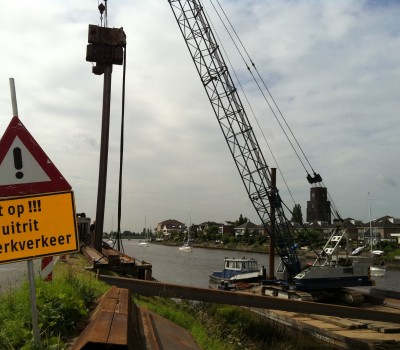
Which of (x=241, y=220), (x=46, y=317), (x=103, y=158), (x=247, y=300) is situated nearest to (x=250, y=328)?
(x=247, y=300)

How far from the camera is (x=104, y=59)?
906 inches

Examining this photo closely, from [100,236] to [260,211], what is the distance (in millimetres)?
13606

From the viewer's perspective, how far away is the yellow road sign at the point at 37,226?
434 centimetres

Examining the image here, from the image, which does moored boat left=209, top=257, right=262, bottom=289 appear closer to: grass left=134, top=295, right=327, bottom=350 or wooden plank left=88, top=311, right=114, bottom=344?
grass left=134, top=295, right=327, bottom=350

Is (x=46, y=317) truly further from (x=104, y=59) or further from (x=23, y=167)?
(x=104, y=59)

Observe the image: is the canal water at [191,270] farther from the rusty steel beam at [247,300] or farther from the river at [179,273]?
the rusty steel beam at [247,300]

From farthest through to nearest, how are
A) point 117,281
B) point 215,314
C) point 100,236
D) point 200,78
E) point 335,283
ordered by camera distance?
point 200,78, point 335,283, point 100,236, point 215,314, point 117,281

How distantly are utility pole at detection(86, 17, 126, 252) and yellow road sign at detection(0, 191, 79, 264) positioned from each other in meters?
18.5

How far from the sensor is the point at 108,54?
23047 millimetres

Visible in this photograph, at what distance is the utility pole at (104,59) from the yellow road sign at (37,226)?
1851 cm

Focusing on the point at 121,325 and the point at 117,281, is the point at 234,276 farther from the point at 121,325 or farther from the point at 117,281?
the point at 121,325

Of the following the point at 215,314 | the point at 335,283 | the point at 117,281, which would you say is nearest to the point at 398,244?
the point at 335,283

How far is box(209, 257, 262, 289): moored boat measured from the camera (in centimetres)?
3338

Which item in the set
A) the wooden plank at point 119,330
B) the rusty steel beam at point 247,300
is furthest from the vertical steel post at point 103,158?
the wooden plank at point 119,330
